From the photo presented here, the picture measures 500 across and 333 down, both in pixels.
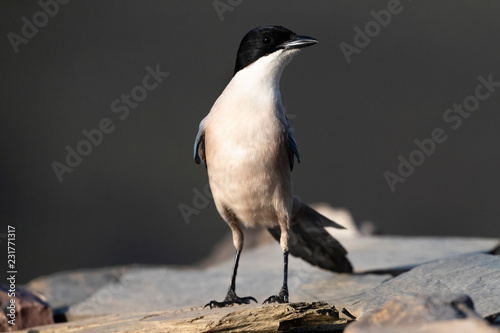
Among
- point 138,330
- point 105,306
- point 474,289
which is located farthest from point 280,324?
point 105,306

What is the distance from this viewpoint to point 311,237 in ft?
14.2

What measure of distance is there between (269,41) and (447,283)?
5.63 ft

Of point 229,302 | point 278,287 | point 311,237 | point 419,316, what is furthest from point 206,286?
point 419,316

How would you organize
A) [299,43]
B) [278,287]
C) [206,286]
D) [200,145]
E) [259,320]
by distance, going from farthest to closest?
[206,286], [278,287], [200,145], [299,43], [259,320]

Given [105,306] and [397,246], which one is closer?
[105,306]

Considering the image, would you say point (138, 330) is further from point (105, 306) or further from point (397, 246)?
point (397, 246)

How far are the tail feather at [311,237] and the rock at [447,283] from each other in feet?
2.30

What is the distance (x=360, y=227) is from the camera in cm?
733

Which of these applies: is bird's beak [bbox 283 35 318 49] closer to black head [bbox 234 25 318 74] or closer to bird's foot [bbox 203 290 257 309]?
black head [bbox 234 25 318 74]

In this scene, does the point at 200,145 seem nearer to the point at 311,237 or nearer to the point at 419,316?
the point at 311,237

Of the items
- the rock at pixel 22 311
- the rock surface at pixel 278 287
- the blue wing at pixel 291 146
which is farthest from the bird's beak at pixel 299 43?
the rock at pixel 22 311

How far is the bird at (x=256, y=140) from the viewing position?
3566mm

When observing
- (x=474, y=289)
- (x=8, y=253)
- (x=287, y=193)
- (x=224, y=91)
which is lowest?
(x=474, y=289)

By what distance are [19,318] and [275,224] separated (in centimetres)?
188
